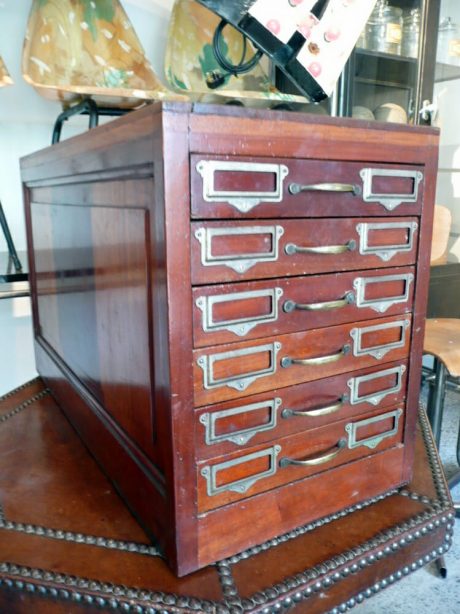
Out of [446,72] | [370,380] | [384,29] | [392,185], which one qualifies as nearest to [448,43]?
[446,72]

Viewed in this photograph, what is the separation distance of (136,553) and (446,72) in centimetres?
195

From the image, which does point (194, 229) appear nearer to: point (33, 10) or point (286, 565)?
point (286, 565)

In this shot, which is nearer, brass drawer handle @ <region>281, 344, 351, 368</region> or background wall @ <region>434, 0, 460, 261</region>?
brass drawer handle @ <region>281, 344, 351, 368</region>

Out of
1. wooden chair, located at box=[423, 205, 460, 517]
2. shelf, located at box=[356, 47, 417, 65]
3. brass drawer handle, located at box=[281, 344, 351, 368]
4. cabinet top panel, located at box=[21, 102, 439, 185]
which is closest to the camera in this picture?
cabinet top panel, located at box=[21, 102, 439, 185]

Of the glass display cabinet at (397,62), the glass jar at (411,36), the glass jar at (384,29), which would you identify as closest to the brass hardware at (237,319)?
the glass display cabinet at (397,62)

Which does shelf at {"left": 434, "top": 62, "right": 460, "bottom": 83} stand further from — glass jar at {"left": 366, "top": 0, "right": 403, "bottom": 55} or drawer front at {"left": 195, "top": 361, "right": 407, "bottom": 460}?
drawer front at {"left": 195, "top": 361, "right": 407, "bottom": 460}

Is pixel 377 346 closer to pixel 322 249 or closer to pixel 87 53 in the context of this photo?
pixel 322 249

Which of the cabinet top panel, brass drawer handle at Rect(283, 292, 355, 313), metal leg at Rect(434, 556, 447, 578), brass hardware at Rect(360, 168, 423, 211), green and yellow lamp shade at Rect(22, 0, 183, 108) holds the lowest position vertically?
metal leg at Rect(434, 556, 447, 578)

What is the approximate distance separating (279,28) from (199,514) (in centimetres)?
63

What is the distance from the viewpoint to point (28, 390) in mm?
981

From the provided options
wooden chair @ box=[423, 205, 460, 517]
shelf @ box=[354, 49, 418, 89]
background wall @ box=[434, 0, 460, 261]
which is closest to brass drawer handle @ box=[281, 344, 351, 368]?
wooden chair @ box=[423, 205, 460, 517]

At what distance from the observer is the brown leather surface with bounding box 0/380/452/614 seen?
466 millimetres

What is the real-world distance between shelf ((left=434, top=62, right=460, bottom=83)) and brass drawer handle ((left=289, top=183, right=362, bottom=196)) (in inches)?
62.3

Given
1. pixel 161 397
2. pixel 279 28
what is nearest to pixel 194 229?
pixel 161 397
